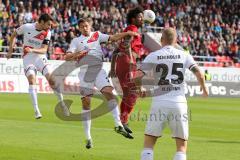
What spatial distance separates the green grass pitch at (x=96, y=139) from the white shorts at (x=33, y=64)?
1466 millimetres

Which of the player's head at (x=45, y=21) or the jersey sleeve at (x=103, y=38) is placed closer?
the jersey sleeve at (x=103, y=38)

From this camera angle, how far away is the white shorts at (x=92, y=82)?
13484mm

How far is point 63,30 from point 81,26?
24.0m

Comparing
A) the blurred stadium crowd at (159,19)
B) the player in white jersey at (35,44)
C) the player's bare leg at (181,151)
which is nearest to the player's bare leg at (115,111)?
the player's bare leg at (181,151)

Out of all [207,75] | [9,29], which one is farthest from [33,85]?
[207,75]

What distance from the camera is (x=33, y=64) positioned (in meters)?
17.3

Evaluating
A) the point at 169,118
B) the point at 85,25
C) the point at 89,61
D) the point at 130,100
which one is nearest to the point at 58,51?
the point at 130,100

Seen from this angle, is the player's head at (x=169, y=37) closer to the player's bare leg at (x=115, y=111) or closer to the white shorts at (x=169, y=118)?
the white shorts at (x=169, y=118)

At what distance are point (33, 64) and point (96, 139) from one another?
3530 mm

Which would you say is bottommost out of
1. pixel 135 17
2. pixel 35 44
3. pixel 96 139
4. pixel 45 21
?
pixel 96 139

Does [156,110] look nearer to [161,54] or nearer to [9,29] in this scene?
[161,54]

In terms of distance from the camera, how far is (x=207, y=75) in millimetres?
39312

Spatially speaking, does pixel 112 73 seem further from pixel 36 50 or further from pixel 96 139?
pixel 36 50

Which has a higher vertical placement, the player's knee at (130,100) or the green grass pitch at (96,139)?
the player's knee at (130,100)
